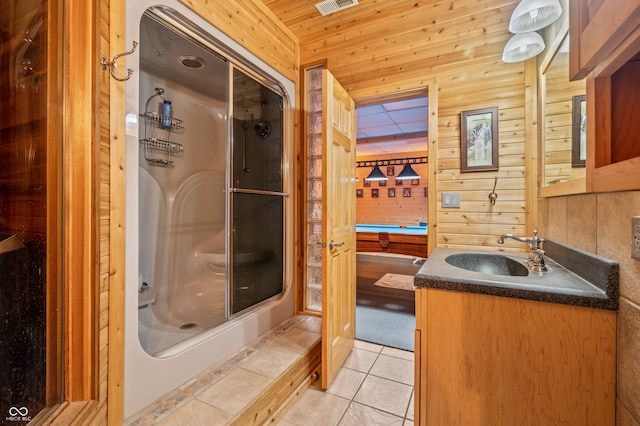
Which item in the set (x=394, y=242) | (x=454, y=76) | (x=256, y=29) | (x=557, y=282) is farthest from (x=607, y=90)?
(x=394, y=242)

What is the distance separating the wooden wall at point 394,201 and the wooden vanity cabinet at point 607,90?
269 inches

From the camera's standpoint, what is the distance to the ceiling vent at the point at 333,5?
2.28 meters

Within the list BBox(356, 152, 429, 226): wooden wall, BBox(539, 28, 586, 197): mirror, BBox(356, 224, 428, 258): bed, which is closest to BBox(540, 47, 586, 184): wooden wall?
BBox(539, 28, 586, 197): mirror

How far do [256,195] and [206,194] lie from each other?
0.64 metres

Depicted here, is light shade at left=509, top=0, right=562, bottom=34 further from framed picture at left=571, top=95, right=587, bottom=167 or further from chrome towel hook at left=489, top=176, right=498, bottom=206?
chrome towel hook at left=489, top=176, right=498, bottom=206

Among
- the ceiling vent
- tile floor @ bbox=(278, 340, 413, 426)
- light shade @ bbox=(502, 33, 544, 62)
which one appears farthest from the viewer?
the ceiling vent

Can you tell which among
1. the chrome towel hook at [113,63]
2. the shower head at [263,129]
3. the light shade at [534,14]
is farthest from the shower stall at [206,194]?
the light shade at [534,14]

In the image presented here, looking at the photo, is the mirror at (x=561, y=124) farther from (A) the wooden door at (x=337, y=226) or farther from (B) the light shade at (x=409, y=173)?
(B) the light shade at (x=409, y=173)

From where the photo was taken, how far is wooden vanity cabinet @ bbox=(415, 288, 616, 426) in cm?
97

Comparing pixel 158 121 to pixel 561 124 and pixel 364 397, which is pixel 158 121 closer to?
pixel 364 397

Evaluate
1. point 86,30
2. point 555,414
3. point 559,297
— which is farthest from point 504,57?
point 86,30

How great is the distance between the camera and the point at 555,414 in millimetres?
1016

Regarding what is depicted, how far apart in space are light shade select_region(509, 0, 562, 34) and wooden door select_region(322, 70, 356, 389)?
1.18 metres

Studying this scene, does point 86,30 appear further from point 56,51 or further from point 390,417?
point 390,417
